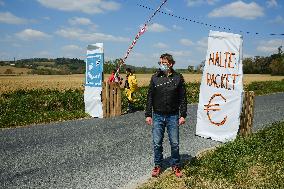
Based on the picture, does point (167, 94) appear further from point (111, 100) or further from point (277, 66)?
point (277, 66)

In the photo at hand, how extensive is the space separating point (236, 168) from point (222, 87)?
10.4ft

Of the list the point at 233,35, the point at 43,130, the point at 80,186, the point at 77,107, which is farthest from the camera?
the point at 77,107

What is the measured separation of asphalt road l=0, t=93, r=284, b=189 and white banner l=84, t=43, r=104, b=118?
7.23ft

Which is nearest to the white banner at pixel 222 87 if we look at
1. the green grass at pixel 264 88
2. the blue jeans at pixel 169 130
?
the blue jeans at pixel 169 130

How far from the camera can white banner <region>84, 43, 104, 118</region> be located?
1550cm

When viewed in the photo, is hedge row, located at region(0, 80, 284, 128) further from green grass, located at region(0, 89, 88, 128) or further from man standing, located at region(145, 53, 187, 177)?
man standing, located at region(145, 53, 187, 177)

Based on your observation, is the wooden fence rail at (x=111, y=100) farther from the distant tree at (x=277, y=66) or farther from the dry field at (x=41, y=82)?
the distant tree at (x=277, y=66)

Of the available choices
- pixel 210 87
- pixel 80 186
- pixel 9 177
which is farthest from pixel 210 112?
pixel 9 177

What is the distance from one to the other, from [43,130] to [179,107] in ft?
21.5

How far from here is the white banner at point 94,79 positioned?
1550 cm

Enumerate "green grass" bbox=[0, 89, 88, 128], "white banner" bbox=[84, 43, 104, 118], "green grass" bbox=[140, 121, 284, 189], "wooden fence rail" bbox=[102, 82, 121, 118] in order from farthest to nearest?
"wooden fence rail" bbox=[102, 82, 121, 118] → "white banner" bbox=[84, 43, 104, 118] → "green grass" bbox=[0, 89, 88, 128] → "green grass" bbox=[140, 121, 284, 189]

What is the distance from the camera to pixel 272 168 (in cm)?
693

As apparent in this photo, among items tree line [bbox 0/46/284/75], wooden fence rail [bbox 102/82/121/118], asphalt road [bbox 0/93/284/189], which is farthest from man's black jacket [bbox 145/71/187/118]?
tree line [bbox 0/46/284/75]

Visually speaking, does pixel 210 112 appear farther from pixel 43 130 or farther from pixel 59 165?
pixel 43 130
